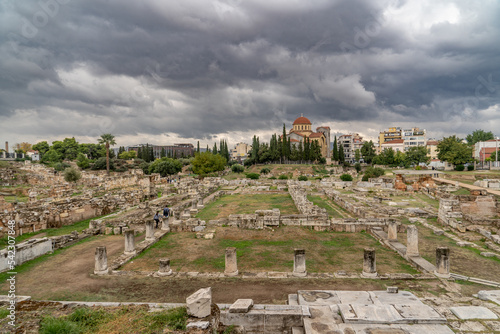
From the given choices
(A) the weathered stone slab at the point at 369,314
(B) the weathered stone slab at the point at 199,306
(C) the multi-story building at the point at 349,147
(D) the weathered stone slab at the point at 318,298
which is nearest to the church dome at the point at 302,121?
(C) the multi-story building at the point at 349,147

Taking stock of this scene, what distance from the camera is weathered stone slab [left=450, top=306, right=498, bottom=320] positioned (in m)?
5.58

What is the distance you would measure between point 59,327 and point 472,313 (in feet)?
27.9

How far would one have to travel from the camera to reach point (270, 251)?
11078mm

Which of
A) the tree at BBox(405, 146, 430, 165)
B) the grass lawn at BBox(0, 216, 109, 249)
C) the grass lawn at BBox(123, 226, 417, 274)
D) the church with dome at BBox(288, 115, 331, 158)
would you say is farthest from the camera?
the church with dome at BBox(288, 115, 331, 158)

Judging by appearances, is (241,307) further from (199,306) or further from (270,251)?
(270,251)

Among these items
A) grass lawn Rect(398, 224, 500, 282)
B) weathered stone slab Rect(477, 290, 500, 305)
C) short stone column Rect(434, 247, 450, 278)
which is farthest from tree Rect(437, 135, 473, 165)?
weathered stone slab Rect(477, 290, 500, 305)

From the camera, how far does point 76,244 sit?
40.2 feet

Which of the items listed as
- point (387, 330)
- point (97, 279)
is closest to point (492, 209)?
point (387, 330)

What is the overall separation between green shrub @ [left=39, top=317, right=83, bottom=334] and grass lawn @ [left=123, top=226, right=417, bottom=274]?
4385 mm

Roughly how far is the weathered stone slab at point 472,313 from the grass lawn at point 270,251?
2.97 m

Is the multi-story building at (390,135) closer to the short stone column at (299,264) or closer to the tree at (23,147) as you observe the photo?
the short stone column at (299,264)

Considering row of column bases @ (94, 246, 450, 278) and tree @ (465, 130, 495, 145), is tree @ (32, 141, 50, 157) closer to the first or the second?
row of column bases @ (94, 246, 450, 278)

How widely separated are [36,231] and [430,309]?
1733cm

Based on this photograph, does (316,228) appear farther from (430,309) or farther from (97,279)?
(97,279)
